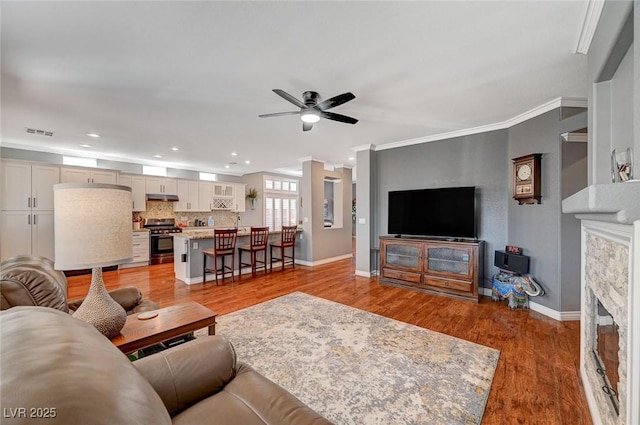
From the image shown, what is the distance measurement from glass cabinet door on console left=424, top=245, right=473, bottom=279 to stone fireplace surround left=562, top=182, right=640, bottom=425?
6.37 ft

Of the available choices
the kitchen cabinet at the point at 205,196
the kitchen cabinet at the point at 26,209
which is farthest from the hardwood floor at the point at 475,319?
the kitchen cabinet at the point at 205,196

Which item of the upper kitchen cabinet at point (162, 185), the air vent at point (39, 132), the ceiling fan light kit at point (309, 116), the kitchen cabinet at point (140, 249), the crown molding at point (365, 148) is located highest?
the air vent at point (39, 132)

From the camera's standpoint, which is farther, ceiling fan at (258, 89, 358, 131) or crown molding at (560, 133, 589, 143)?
crown molding at (560, 133, 589, 143)

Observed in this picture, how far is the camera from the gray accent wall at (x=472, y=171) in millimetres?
3908

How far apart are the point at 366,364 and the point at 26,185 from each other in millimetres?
6740

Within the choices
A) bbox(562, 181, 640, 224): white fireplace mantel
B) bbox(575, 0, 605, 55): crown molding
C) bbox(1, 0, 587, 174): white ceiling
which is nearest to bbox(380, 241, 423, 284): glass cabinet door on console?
bbox(1, 0, 587, 174): white ceiling

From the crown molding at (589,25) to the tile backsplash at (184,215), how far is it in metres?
8.21

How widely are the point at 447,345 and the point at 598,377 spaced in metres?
1.05

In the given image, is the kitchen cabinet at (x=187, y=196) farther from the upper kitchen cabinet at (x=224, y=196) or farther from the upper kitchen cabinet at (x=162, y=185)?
the upper kitchen cabinet at (x=224, y=196)

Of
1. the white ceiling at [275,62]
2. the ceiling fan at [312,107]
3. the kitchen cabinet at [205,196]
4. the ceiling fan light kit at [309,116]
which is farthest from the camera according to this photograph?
the kitchen cabinet at [205,196]

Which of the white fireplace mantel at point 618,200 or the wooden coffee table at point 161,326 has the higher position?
the white fireplace mantel at point 618,200

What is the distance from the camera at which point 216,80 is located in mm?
2633

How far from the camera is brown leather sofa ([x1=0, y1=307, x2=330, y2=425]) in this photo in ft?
1.62

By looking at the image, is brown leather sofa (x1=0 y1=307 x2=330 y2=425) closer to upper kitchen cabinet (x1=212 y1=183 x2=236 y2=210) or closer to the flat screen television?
the flat screen television
